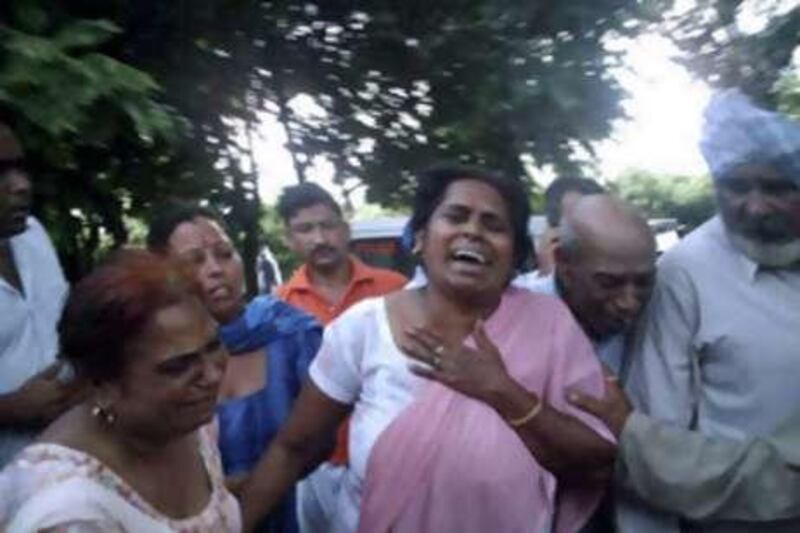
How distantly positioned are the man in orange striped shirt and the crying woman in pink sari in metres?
1.94

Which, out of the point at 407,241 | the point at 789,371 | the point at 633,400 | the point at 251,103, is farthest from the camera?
the point at 251,103

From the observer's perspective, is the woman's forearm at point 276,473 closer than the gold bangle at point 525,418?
No

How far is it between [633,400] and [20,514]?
1436 mm

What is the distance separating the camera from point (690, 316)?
8.53ft

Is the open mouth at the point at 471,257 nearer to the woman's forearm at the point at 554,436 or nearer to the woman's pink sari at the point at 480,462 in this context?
the woman's pink sari at the point at 480,462

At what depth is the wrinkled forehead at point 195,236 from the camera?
134 inches

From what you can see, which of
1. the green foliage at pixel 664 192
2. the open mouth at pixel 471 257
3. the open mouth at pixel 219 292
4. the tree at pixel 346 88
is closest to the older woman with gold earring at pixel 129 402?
the open mouth at pixel 471 257

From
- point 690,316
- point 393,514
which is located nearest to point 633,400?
point 690,316

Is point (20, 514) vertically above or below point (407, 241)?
below

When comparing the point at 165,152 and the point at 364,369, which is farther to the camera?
the point at 165,152

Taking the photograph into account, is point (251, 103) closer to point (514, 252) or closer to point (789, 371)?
point (514, 252)

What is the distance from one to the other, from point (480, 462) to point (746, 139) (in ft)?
3.10

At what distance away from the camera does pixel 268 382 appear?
130 inches

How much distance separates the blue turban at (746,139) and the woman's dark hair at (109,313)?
1.31m
